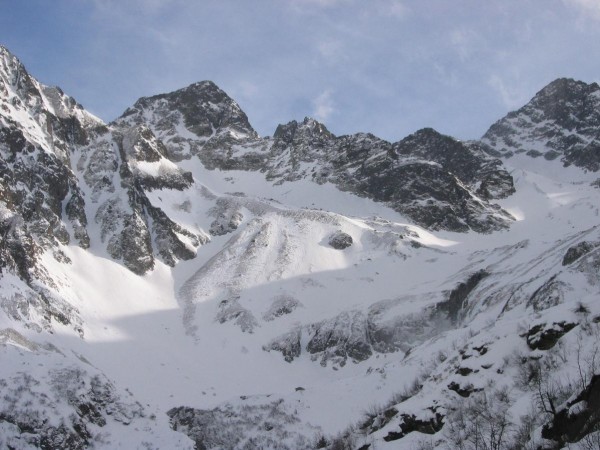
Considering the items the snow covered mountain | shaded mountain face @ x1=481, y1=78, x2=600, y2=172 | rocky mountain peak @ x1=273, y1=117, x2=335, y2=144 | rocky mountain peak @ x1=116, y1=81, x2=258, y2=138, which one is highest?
rocky mountain peak @ x1=116, y1=81, x2=258, y2=138

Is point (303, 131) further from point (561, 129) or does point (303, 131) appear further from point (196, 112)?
point (561, 129)

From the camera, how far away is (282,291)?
73.1 m

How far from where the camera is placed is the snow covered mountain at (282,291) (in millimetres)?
24203

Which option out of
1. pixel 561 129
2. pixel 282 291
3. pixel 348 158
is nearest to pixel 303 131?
pixel 348 158

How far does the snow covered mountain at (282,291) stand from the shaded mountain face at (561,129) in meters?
2.90

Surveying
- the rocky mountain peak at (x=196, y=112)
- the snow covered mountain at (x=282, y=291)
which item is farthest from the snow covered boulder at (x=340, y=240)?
the rocky mountain peak at (x=196, y=112)

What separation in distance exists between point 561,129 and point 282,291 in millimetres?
138558

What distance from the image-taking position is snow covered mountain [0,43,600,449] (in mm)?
24203

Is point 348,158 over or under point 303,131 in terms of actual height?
under

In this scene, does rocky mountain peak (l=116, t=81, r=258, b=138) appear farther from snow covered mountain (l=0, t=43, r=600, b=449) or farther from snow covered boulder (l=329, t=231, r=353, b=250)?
snow covered boulder (l=329, t=231, r=353, b=250)

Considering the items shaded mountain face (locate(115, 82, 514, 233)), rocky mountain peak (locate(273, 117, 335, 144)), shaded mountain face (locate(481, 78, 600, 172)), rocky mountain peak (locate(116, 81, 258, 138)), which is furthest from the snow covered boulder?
shaded mountain face (locate(481, 78, 600, 172))

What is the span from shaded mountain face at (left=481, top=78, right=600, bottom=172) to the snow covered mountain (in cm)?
290

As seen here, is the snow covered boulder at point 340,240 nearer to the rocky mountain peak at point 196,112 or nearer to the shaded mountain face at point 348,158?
the shaded mountain face at point 348,158

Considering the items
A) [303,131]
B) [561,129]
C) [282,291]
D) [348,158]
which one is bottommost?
[282,291]
